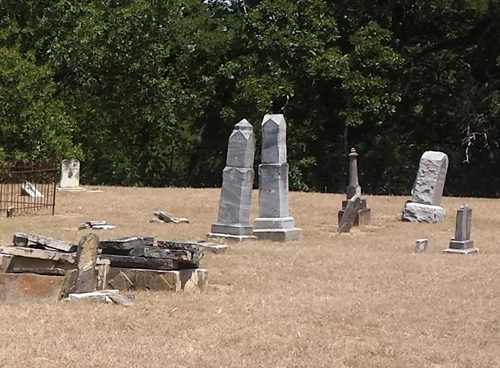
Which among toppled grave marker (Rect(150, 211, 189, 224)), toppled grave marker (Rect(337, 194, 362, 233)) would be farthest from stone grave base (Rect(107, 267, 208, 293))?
toppled grave marker (Rect(150, 211, 189, 224))

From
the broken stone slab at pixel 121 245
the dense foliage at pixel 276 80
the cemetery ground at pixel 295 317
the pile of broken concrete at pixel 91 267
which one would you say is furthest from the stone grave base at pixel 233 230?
the dense foliage at pixel 276 80

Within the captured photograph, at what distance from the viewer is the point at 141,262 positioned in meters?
9.04

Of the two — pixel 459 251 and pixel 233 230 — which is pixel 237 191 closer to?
pixel 233 230

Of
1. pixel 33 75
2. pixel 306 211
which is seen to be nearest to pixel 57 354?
pixel 306 211

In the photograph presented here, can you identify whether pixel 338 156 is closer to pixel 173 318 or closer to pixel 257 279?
pixel 257 279

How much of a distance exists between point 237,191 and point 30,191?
8.06m

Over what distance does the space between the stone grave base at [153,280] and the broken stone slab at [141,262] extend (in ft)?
0.19

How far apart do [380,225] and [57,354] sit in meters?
11.8

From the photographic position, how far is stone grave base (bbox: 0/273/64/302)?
8086 mm

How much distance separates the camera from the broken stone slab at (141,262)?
29.4 feet

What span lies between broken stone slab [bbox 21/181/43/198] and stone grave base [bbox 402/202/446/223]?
8510mm

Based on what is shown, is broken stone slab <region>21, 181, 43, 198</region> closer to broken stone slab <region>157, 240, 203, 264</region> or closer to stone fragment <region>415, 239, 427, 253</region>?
stone fragment <region>415, 239, 427, 253</region>

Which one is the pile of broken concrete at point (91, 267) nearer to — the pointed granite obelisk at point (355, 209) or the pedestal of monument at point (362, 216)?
the pointed granite obelisk at point (355, 209)

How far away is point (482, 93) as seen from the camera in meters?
27.9
